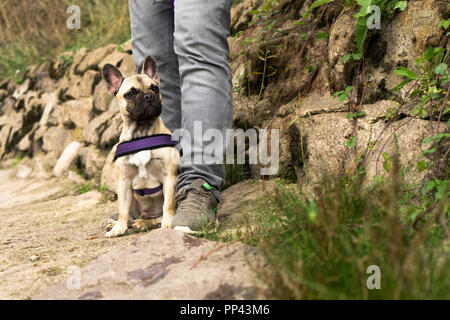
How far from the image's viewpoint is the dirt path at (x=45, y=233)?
5.58 ft

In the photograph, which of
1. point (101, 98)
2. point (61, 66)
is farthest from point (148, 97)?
point (61, 66)

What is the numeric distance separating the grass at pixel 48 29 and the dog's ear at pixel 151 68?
4.40 m

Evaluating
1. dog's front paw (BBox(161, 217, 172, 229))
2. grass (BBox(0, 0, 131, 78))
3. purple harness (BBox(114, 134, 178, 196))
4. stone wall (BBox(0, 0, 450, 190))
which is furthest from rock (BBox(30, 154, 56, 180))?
dog's front paw (BBox(161, 217, 172, 229))

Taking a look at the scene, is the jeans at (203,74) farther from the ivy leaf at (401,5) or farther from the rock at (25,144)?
the rock at (25,144)

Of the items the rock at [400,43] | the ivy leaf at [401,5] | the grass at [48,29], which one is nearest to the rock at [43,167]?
the grass at [48,29]

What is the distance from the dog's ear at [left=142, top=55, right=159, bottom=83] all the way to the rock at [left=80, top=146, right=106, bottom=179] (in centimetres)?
231

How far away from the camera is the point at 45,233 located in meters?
2.85

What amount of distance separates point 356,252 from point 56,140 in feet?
17.5

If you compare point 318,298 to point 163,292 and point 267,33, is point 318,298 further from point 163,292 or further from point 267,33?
point 267,33

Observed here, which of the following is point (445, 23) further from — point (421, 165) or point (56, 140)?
point (56, 140)

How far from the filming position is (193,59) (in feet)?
7.27

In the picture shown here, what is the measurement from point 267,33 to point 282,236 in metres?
2.21

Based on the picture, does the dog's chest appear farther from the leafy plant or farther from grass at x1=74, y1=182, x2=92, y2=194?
grass at x1=74, y1=182, x2=92, y2=194

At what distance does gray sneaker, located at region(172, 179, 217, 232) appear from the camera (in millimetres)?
1952
